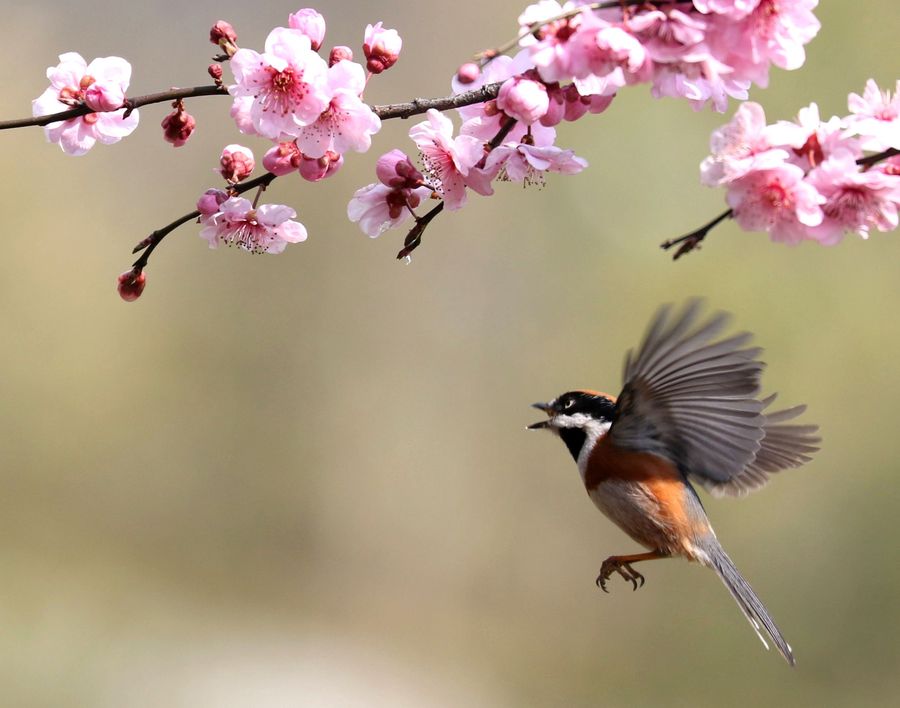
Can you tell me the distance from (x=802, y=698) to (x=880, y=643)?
1.33ft

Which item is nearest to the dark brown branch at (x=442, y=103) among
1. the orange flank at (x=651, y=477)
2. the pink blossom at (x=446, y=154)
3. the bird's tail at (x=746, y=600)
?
the pink blossom at (x=446, y=154)

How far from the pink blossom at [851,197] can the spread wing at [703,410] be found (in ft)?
0.69

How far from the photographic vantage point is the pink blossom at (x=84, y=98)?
3.16ft

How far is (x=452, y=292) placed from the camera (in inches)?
169

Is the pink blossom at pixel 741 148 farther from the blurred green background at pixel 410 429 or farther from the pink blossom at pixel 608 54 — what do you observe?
the blurred green background at pixel 410 429

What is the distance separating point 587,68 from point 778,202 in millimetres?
195

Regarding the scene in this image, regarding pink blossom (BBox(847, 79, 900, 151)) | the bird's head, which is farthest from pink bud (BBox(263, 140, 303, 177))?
the bird's head

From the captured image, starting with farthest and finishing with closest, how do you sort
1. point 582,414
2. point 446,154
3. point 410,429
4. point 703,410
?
point 410,429
point 582,414
point 703,410
point 446,154

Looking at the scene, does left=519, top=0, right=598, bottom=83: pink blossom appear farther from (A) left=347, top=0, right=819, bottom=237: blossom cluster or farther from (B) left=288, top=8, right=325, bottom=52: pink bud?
(B) left=288, top=8, right=325, bottom=52: pink bud

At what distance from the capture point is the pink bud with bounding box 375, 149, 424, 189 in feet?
3.29

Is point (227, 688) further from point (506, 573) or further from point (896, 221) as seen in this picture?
point (896, 221)

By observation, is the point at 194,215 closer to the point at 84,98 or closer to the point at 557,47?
the point at 84,98

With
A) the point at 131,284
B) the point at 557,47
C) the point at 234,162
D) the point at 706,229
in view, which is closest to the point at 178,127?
the point at 234,162

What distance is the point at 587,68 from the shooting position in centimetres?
80
